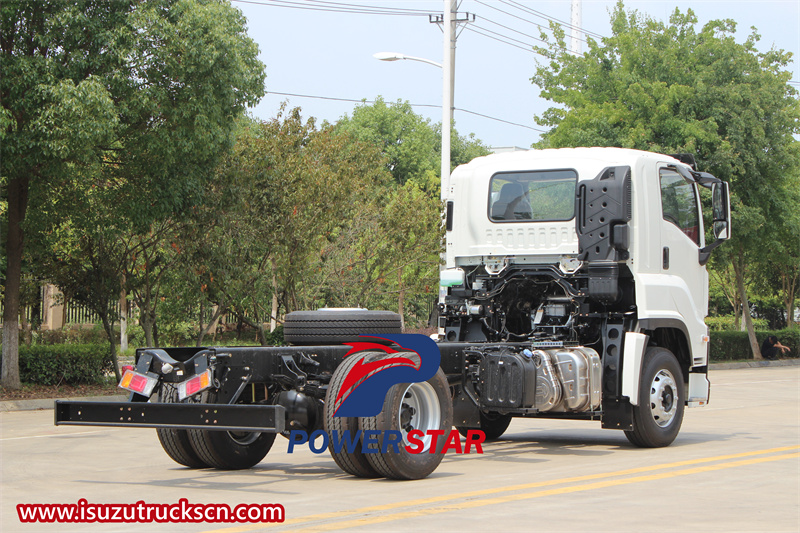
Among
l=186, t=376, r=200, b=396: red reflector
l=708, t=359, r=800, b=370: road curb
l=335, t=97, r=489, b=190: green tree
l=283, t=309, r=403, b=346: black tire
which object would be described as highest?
l=335, t=97, r=489, b=190: green tree

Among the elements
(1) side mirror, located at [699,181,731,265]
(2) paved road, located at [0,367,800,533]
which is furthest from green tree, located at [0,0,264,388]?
(1) side mirror, located at [699,181,731,265]

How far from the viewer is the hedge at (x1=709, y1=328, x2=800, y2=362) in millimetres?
35500

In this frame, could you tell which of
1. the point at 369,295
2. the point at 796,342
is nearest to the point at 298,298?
the point at 369,295

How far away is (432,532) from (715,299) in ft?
186

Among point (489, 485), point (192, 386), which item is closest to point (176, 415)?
point (192, 386)

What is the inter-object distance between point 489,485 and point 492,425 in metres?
3.96

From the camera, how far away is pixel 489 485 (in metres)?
8.62

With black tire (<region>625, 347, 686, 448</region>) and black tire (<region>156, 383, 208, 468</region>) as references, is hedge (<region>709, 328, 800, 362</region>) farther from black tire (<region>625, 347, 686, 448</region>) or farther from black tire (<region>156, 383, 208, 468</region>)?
black tire (<region>156, 383, 208, 468</region>)

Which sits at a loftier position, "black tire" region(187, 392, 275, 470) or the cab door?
the cab door

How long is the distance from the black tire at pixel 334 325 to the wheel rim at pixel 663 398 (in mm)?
3479

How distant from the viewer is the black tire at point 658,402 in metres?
11.1

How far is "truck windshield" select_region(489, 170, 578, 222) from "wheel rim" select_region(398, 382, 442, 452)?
11.0 feet

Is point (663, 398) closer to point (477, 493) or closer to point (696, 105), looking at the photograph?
point (477, 493)

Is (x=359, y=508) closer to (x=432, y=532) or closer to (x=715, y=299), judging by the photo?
(x=432, y=532)
